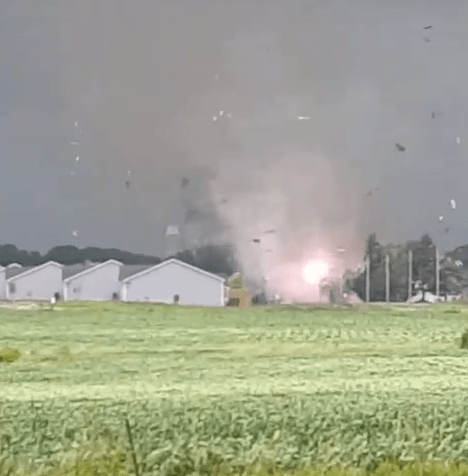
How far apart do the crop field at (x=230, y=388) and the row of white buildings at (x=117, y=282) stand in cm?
38

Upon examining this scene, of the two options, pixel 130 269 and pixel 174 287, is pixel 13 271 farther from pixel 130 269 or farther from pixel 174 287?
pixel 174 287

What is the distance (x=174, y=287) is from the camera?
3699 millimetres

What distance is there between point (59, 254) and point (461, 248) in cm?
151

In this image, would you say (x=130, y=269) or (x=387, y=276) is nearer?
(x=130, y=269)

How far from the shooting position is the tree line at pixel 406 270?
12.4 ft

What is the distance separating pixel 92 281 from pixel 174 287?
30cm

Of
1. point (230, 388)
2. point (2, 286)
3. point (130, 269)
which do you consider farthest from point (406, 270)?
point (230, 388)

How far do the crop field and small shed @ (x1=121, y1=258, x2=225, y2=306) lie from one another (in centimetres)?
38

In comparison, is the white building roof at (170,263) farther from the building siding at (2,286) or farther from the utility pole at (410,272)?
the utility pole at (410,272)

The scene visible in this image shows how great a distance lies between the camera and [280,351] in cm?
291

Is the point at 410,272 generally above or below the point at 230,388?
above

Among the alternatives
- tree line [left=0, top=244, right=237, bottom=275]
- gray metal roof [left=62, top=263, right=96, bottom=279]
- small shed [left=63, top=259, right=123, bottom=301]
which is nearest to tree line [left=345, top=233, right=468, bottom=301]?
tree line [left=0, top=244, right=237, bottom=275]

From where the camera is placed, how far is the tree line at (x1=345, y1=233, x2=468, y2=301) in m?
3.77

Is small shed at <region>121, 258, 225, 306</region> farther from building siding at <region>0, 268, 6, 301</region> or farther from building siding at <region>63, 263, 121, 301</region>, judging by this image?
building siding at <region>0, 268, 6, 301</region>
